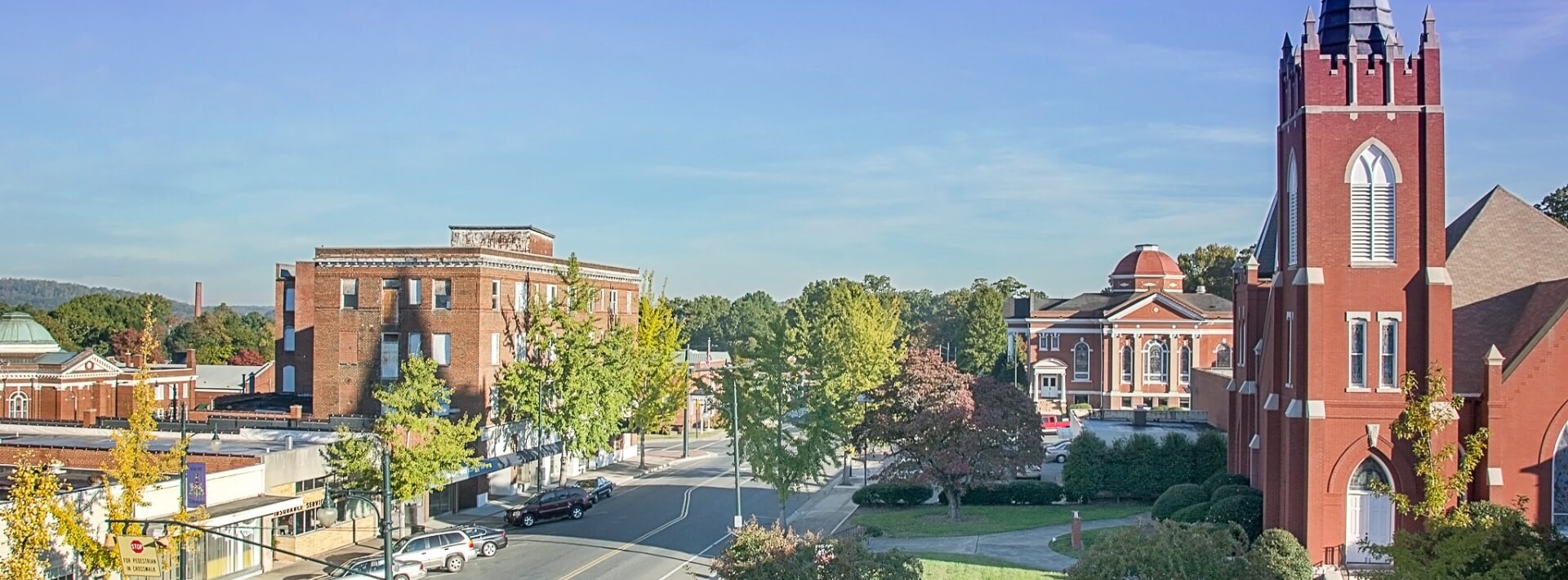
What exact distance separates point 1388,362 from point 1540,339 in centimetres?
383

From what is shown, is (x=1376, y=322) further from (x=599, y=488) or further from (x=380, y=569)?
(x=599, y=488)

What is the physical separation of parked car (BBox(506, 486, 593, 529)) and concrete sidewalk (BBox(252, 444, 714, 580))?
1.37 metres

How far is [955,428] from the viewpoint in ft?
146

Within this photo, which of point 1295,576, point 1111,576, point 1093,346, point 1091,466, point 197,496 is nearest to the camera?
point 1111,576

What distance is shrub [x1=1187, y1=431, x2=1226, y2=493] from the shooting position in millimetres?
47406

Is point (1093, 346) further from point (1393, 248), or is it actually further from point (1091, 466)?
point (1393, 248)

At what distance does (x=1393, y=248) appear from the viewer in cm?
3128

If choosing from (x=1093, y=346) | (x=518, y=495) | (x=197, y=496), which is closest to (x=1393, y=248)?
(x=197, y=496)

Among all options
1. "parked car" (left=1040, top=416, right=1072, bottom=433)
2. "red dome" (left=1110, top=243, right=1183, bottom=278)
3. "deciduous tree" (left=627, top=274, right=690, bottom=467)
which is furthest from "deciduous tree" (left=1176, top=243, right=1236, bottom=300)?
"deciduous tree" (left=627, top=274, right=690, bottom=467)

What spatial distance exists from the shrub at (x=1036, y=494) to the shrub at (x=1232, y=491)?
12195 mm

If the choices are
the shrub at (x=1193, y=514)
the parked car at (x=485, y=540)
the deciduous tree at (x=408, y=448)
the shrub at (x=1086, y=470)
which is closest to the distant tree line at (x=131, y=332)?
the deciduous tree at (x=408, y=448)

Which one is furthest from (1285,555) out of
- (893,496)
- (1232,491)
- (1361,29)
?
(893,496)

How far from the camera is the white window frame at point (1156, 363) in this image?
9412cm

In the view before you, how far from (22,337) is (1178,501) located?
71.2m
